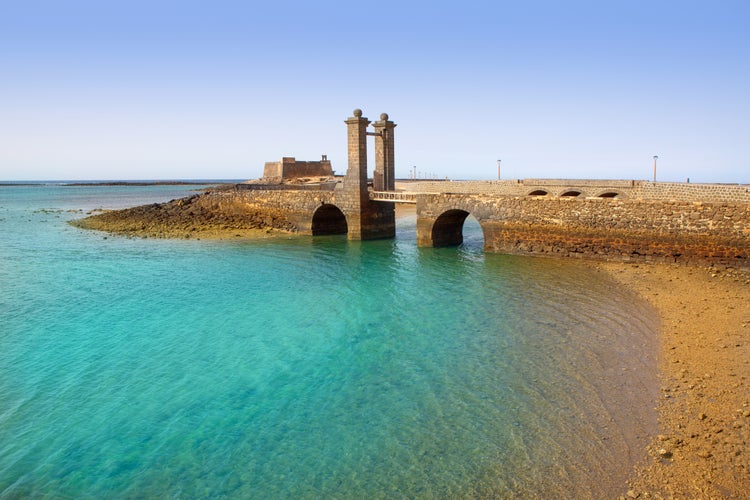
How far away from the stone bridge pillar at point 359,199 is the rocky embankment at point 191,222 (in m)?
5.02

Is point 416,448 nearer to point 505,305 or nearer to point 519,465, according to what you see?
point 519,465

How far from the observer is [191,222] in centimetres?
3312

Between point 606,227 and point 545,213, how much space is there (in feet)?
7.64

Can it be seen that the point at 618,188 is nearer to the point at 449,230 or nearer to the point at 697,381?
the point at 449,230

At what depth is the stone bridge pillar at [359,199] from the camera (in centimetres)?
2520

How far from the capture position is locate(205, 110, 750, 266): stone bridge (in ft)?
57.6

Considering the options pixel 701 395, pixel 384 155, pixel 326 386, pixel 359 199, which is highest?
pixel 384 155

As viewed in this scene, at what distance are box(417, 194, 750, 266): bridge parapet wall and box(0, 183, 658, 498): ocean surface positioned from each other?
2.20 m

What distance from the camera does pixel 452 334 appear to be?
1209cm

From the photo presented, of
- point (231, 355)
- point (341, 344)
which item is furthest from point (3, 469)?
point (341, 344)

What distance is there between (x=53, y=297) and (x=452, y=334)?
1214cm

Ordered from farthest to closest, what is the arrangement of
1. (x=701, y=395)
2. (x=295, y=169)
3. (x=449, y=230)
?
(x=295, y=169)
(x=449, y=230)
(x=701, y=395)

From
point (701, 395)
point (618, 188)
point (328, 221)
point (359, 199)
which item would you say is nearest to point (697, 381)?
point (701, 395)

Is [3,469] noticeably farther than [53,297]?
No
